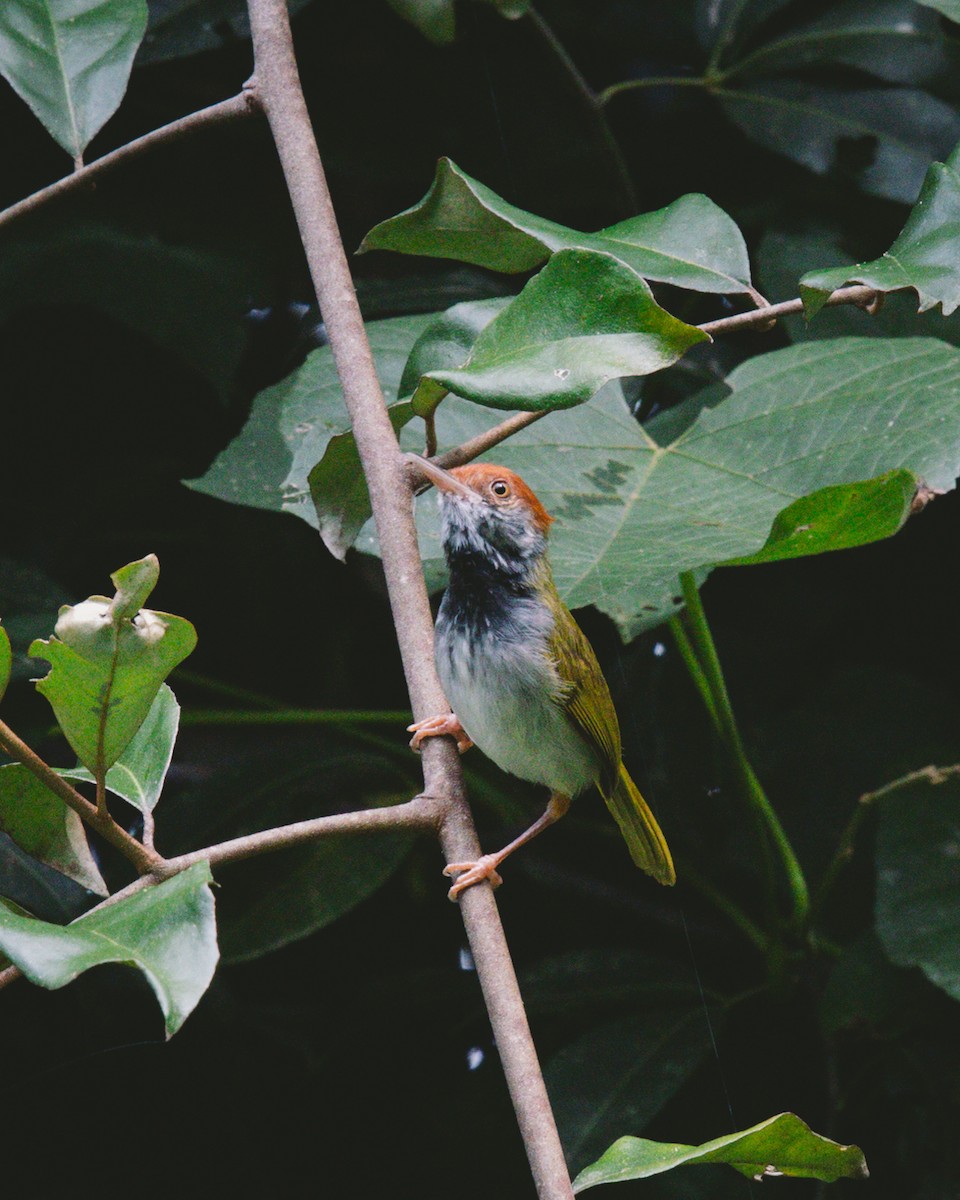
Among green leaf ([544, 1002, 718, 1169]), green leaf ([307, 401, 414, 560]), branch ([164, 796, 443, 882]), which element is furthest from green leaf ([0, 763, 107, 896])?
green leaf ([544, 1002, 718, 1169])

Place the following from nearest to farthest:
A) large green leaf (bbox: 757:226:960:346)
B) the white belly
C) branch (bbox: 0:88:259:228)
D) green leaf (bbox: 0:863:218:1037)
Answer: green leaf (bbox: 0:863:218:1037)
branch (bbox: 0:88:259:228)
the white belly
large green leaf (bbox: 757:226:960:346)

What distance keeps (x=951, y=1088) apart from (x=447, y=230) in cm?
195

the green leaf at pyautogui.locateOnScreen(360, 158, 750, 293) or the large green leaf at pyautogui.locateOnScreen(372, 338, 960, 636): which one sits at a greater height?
the green leaf at pyautogui.locateOnScreen(360, 158, 750, 293)

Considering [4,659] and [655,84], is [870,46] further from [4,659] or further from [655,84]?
[4,659]

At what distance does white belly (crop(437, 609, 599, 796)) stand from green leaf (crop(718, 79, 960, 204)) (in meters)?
1.40

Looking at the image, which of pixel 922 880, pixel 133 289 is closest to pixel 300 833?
pixel 922 880

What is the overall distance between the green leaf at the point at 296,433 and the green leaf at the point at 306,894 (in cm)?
69

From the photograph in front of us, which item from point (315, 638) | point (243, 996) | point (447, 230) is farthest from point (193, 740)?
point (447, 230)

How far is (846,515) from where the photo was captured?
1.56 meters

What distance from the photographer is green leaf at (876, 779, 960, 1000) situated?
2289mm

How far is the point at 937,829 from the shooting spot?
247 centimetres

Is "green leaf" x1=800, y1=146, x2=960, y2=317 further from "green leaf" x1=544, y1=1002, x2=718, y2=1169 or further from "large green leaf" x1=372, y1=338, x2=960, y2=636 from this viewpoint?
"green leaf" x1=544, y1=1002, x2=718, y2=1169

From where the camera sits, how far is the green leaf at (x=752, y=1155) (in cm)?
101

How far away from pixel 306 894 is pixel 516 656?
688mm
